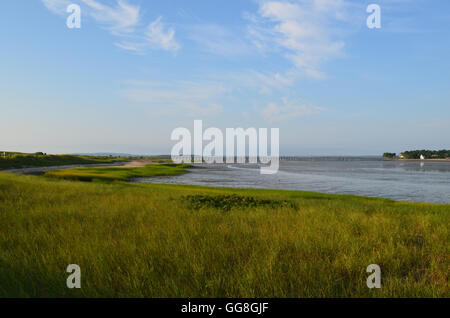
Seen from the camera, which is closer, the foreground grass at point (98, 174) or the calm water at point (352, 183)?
the calm water at point (352, 183)

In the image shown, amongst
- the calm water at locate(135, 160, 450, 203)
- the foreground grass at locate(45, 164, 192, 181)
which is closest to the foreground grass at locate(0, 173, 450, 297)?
the calm water at locate(135, 160, 450, 203)

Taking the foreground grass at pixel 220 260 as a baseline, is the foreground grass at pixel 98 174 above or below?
below

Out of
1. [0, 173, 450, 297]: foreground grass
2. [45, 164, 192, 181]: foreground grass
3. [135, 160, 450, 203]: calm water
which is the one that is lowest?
[135, 160, 450, 203]: calm water

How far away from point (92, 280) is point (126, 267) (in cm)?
51

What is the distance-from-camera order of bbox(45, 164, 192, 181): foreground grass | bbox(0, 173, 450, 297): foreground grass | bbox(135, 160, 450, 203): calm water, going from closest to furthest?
bbox(0, 173, 450, 297): foreground grass < bbox(135, 160, 450, 203): calm water < bbox(45, 164, 192, 181): foreground grass

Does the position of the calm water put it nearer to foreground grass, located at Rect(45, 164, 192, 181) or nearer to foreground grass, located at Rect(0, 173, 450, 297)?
foreground grass, located at Rect(45, 164, 192, 181)

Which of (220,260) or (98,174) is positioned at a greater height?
(220,260)

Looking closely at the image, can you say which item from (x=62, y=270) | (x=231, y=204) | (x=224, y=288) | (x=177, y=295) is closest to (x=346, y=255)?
(x=224, y=288)

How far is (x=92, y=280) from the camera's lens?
12.4 feet

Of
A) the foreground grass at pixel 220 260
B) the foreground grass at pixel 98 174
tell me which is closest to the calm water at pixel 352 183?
the foreground grass at pixel 98 174

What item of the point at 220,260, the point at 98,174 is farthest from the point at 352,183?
the point at 220,260

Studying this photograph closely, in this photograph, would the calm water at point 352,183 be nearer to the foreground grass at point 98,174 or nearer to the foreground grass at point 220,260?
the foreground grass at point 98,174

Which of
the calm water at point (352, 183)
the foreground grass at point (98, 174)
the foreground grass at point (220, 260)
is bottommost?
the calm water at point (352, 183)

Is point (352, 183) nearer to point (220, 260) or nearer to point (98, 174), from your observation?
point (98, 174)
